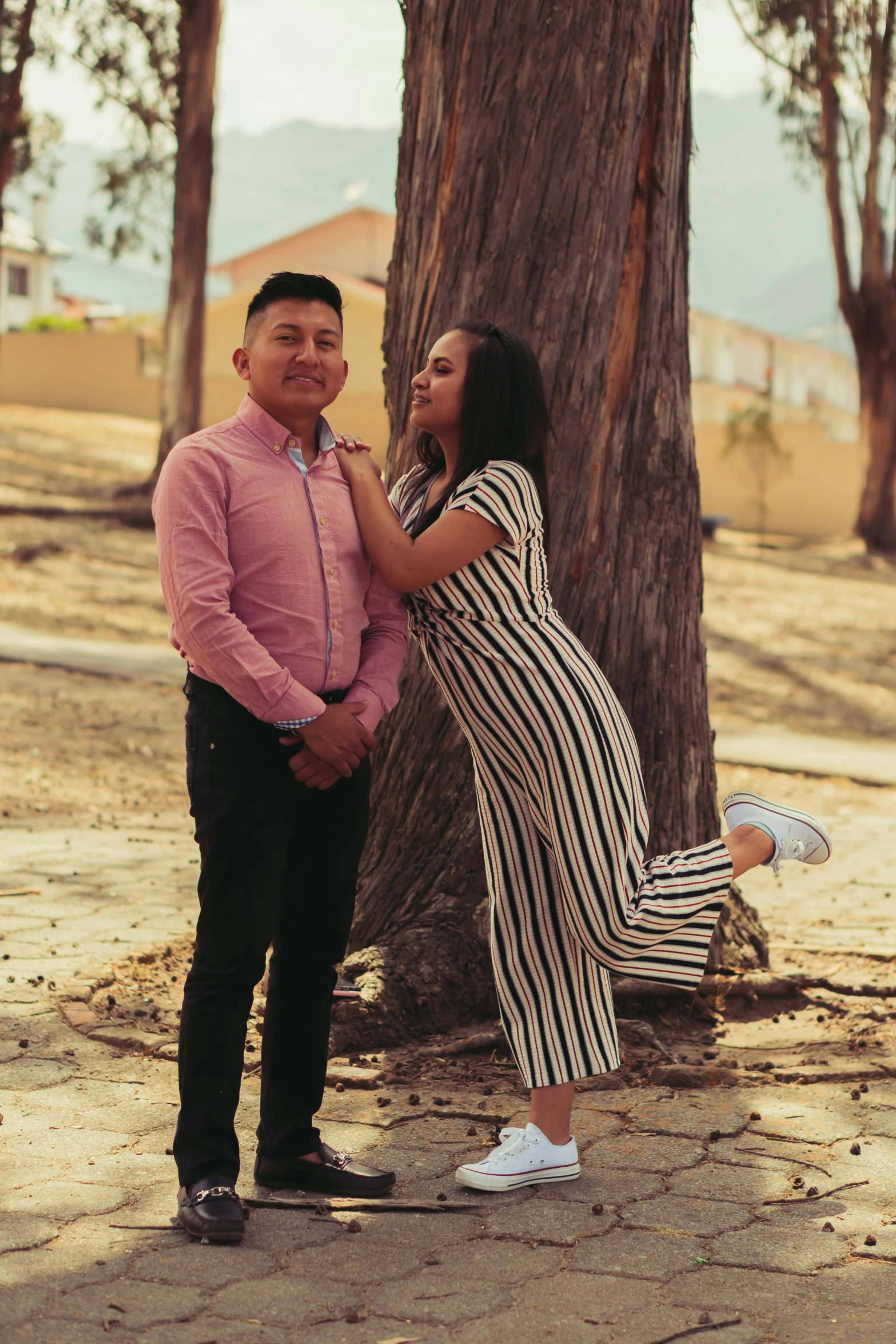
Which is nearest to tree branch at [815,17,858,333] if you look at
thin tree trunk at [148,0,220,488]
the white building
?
thin tree trunk at [148,0,220,488]

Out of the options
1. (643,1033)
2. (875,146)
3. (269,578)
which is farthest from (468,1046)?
(875,146)

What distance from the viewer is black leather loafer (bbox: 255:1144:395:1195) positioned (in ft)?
10.6

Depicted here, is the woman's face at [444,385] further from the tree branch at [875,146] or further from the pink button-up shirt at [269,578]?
the tree branch at [875,146]

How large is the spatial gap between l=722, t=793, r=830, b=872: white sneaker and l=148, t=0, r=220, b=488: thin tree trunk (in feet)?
55.7

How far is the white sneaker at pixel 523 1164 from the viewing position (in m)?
3.27

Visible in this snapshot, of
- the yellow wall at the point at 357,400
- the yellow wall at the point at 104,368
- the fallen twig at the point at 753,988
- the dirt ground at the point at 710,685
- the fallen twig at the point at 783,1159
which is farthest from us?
the yellow wall at the point at 104,368

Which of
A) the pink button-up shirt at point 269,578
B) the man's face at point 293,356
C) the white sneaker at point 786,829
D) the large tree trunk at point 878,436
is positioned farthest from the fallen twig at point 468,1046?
the large tree trunk at point 878,436

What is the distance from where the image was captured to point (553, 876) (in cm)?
335

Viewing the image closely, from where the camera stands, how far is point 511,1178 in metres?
3.27

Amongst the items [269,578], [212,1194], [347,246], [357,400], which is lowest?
[212,1194]

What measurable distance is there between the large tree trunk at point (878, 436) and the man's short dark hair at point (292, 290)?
21.8 meters

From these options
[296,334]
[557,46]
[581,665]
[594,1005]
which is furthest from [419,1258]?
[557,46]

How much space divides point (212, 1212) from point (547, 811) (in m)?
1.07

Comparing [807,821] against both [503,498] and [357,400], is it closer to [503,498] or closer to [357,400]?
[503,498]
